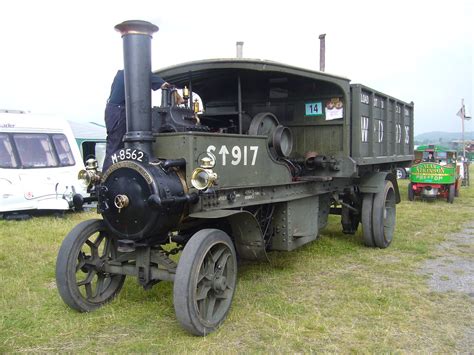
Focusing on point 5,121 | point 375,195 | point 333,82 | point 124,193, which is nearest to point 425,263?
point 375,195

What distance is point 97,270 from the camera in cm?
395

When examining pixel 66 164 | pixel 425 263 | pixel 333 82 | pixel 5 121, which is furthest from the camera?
pixel 66 164

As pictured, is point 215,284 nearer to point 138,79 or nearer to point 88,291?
point 88,291

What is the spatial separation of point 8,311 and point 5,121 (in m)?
6.16

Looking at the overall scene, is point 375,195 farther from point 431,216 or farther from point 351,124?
point 431,216

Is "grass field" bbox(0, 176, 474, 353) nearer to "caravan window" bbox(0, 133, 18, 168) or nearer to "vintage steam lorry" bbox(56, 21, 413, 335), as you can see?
"vintage steam lorry" bbox(56, 21, 413, 335)

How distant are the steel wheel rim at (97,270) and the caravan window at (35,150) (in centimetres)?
564

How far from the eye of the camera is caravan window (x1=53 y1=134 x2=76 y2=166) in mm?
9656

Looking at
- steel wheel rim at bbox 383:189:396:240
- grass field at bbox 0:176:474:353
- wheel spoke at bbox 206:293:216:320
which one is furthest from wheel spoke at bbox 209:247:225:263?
steel wheel rim at bbox 383:189:396:240

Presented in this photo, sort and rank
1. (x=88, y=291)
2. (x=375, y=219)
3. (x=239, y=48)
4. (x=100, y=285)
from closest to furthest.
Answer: (x=88, y=291) < (x=100, y=285) < (x=239, y=48) < (x=375, y=219)

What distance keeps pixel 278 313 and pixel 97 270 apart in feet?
5.07

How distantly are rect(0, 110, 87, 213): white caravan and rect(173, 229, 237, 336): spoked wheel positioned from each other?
5.95m

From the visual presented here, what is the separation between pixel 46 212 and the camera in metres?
9.30

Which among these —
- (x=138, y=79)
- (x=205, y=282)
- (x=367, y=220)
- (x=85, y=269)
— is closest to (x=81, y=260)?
(x=85, y=269)
